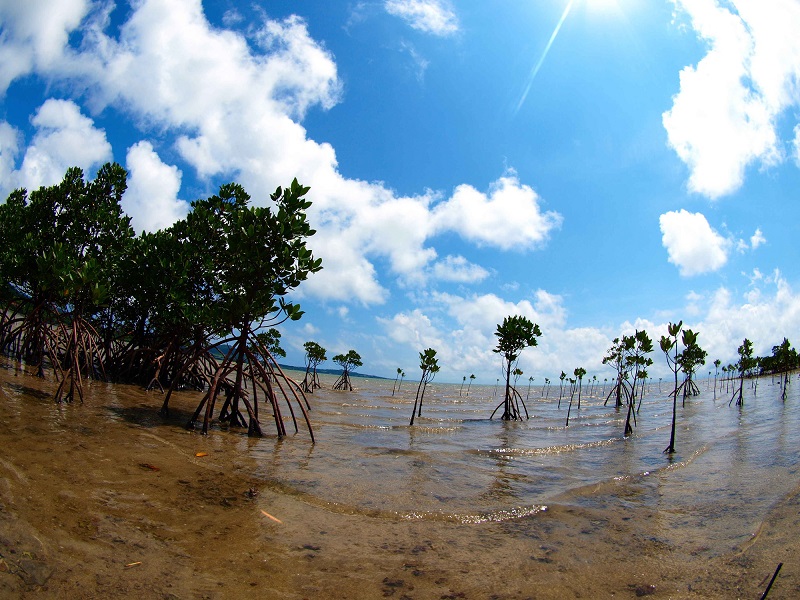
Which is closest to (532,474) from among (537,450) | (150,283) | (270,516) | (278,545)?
(537,450)

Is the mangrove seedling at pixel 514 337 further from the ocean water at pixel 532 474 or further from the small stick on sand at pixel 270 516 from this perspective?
the small stick on sand at pixel 270 516

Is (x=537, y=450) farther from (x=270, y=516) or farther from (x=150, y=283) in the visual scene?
(x=150, y=283)

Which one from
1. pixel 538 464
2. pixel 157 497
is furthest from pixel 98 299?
pixel 538 464

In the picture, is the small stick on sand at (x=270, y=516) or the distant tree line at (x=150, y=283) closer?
the small stick on sand at (x=270, y=516)

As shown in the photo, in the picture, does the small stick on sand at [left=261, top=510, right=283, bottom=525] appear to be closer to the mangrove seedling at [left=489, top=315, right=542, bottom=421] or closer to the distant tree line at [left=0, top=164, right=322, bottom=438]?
the distant tree line at [left=0, top=164, right=322, bottom=438]

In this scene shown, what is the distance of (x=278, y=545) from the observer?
177 inches

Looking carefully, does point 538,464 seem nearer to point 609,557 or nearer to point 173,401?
point 609,557

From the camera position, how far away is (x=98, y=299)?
10695 mm

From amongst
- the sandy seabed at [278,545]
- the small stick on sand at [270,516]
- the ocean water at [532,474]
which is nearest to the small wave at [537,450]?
the ocean water at [532,474]

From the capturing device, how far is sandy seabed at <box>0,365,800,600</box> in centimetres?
361

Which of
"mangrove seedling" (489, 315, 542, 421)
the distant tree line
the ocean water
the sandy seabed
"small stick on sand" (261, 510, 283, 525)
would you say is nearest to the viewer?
the sandy seabed

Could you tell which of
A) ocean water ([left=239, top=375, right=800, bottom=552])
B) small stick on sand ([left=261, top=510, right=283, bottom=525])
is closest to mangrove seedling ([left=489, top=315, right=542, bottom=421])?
ocean water ([left=239, top=375, right=800, bottom=552])

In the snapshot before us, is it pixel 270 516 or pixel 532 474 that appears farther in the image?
pixel 532 474

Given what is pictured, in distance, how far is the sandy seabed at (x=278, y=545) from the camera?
11.8 feet
